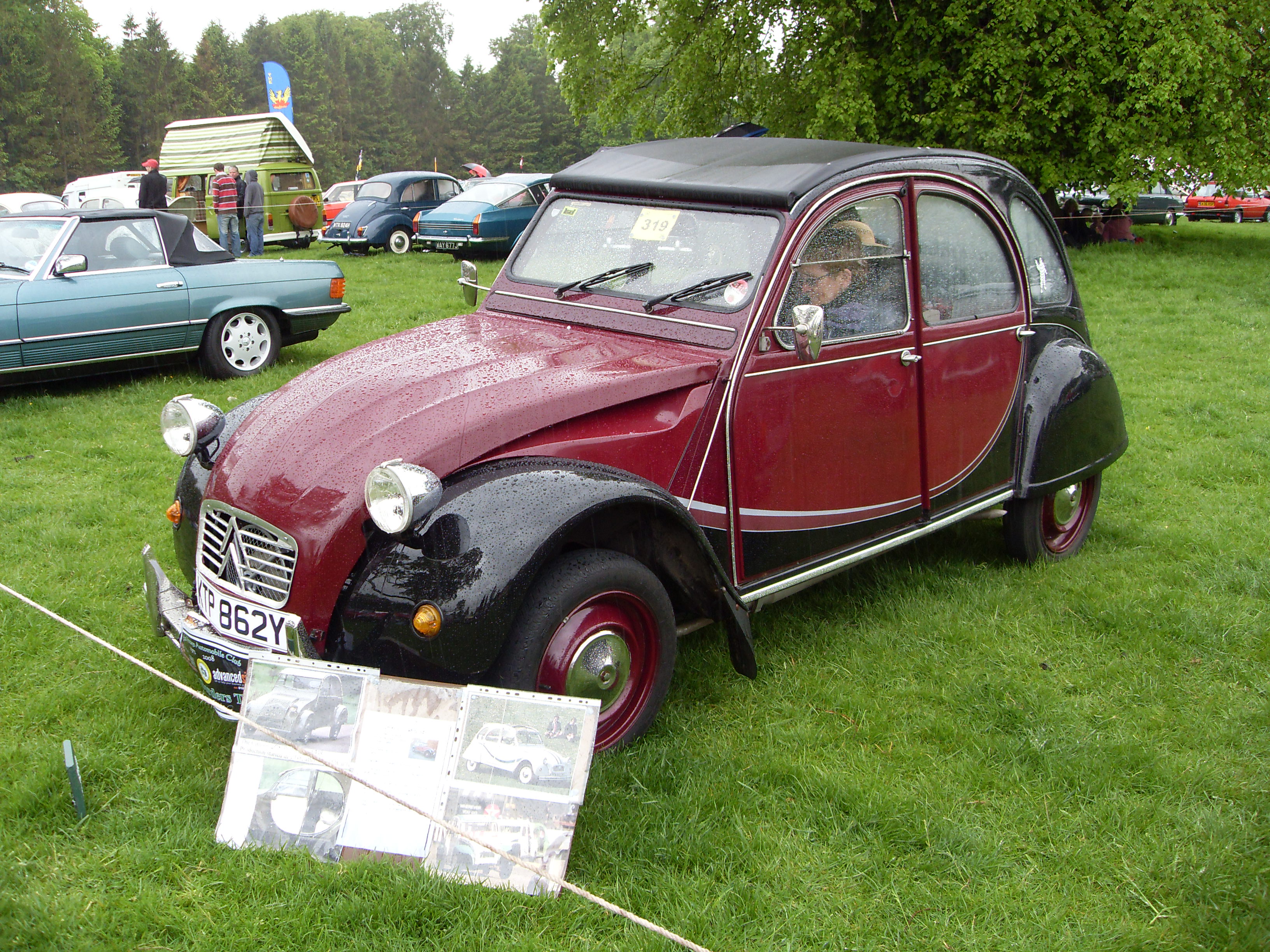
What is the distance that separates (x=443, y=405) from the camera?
137 inches

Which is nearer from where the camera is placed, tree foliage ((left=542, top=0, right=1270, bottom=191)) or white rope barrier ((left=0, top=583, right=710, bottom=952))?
white rope barrier ((left=0, top=583, right=710, bottom=952))

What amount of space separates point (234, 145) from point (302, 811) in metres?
21.8

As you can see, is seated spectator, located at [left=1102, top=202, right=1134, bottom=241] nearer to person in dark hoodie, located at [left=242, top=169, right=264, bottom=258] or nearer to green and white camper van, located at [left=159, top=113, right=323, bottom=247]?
green and white camper van, located at [left=159, top=113, right=323, bottom=247]

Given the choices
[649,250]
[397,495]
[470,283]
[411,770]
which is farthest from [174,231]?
[411,770]

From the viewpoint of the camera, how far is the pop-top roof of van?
21.6 metres

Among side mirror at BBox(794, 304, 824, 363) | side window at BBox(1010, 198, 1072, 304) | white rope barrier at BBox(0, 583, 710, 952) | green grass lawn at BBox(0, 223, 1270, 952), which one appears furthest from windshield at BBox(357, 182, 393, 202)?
white rope barrier at BBox(0, 583, 710, 952)

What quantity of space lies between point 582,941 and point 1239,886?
186cm

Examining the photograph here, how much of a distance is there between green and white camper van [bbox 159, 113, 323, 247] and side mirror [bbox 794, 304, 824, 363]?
19.4m

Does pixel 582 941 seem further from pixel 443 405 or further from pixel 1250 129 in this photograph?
pixel 1250 129

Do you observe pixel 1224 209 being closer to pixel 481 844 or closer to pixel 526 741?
pixel 526 741

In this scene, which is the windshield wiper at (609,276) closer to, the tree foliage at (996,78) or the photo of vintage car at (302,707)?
the photo of vintage car at (302,707)

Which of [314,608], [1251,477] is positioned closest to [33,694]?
[314,608]

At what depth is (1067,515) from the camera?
18.9 ft

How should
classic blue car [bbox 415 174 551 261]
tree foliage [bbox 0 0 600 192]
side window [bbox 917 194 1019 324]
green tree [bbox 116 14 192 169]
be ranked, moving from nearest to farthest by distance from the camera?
1. side window [bbox 917 194 1019 324]
2. classic blue car [bbox 415 174 551 261]
3. tree foliage [bbox 0 0 600 192]
4. green tree [bbox 116 14 192 169]
